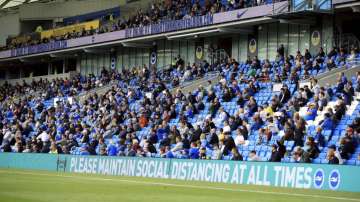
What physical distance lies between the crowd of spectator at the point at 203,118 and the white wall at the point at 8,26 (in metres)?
23.8

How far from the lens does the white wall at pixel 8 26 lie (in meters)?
67.4

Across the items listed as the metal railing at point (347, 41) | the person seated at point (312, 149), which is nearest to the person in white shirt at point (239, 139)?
the person seated at point (312, 149)

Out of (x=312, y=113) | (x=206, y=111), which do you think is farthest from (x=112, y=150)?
A: (x=312, y=113)

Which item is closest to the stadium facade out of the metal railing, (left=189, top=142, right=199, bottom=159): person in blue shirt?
the metal railing

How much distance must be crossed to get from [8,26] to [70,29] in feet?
44.4

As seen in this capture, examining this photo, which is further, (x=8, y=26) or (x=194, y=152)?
(x=8, y=26)

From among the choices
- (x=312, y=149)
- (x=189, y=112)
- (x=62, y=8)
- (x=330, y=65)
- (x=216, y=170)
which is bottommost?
(x=216, y=170)

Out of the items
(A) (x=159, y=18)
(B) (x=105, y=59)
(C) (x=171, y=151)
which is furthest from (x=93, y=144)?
(B) (x=105, y=59)

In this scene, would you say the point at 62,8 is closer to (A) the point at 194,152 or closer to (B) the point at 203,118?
(B) the point at 203,118

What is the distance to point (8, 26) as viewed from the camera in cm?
6831

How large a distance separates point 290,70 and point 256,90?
6.89ft

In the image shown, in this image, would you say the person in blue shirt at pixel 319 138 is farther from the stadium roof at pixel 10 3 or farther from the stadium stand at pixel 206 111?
the stadium roof at pixel 10 3

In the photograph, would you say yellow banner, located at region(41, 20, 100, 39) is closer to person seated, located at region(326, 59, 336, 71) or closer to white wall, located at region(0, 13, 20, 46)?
white wall, located at region(0, 13, 20, 46)

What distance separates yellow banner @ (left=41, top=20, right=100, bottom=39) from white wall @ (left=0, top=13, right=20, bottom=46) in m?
6.81
